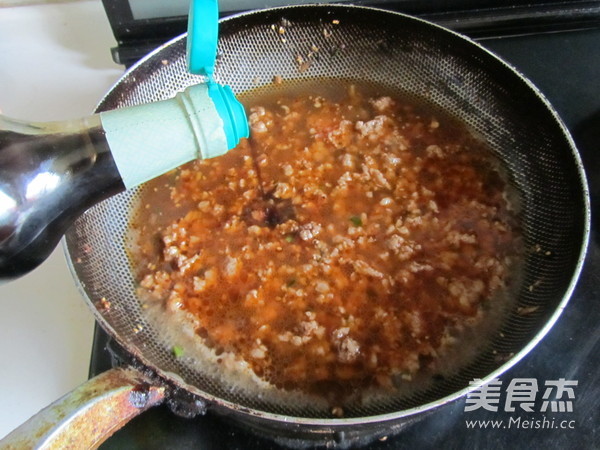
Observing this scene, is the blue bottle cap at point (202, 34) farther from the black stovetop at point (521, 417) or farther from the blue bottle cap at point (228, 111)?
the black stovetop at point (521, 417)

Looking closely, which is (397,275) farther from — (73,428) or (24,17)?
(24,17)

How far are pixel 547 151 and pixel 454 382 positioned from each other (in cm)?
64

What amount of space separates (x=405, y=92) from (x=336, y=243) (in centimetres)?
53

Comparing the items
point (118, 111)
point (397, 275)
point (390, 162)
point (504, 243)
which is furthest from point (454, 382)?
point (118, 111)

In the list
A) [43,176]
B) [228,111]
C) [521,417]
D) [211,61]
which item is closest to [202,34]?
[211,61]

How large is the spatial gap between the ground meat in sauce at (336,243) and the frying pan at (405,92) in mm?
63

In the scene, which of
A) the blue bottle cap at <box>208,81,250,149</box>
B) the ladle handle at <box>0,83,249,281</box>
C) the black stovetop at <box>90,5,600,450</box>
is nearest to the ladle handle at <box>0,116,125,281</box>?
the ladle handle at <box>0,83,249,281</box>

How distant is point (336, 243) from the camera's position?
1317 millimetres

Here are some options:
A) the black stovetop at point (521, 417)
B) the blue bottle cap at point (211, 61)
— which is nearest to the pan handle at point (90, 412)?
the black stovetop at point (521, 417)

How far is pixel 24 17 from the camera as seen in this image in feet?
5.48

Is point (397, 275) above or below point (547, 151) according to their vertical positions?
below

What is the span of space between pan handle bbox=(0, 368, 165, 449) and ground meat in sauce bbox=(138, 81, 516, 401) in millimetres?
233

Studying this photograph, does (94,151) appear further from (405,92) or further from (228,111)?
(405,92)

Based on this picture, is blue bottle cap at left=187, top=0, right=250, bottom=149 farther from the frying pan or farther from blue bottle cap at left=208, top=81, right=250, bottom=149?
the frying pan
